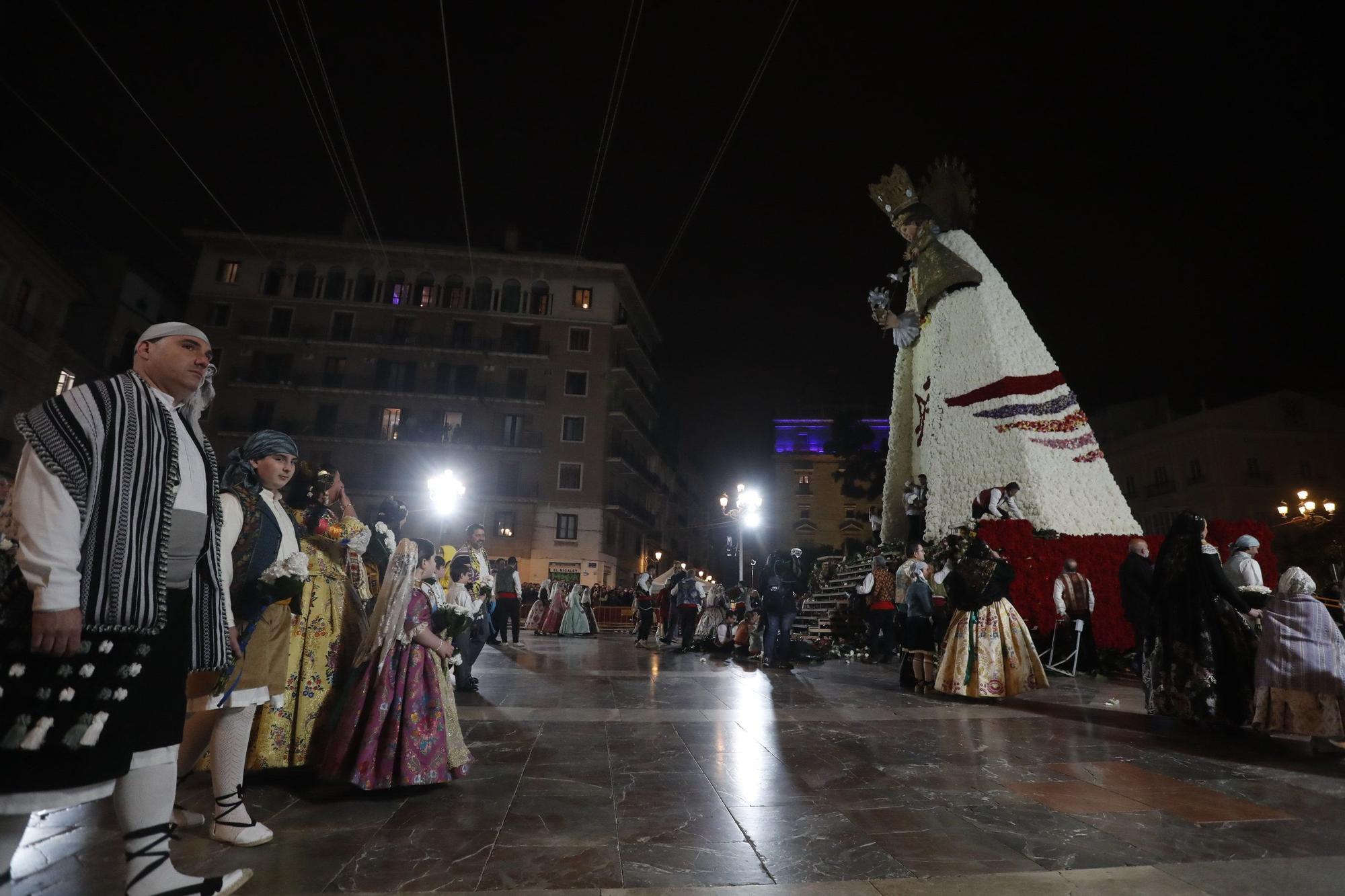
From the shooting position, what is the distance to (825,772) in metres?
3.59

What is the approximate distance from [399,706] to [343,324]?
35029 millimetres

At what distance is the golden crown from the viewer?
1479cm

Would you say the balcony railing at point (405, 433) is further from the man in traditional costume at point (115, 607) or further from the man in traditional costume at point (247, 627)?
the man in traditional costume at point (115, 607)

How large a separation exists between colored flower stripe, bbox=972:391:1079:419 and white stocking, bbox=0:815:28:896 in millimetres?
12687

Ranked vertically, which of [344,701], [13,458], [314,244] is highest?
[314,244]

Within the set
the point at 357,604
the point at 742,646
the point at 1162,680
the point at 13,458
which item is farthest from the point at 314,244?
the point at 1162,680

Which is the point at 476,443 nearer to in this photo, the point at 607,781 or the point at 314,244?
the point at 314,244

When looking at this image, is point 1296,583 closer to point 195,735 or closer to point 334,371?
point 195,735

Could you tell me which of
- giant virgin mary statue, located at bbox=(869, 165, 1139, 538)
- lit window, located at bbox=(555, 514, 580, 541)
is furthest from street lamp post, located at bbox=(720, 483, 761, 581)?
lit window, located at bbox=(555, 514, 580, 541)

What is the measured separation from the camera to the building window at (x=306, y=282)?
3353 centimetres

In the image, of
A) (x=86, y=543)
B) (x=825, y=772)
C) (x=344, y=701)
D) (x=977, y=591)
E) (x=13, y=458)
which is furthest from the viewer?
(x=13, y=458)

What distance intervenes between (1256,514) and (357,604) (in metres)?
42.8

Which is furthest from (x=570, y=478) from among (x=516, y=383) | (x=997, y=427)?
(x=997, y=427)

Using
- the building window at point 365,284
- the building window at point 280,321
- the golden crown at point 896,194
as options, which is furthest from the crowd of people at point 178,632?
the building window at point 280,321
